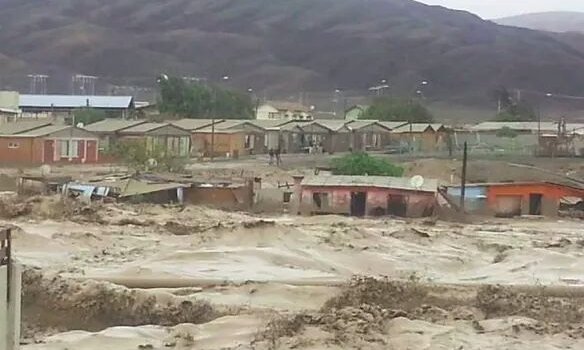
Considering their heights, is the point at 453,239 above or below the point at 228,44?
below

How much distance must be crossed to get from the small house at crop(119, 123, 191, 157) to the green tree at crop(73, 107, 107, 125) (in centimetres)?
1196

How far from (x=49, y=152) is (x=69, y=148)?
1.07m

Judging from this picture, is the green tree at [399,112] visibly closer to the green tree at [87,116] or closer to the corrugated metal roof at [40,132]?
the green tree at [87,116]

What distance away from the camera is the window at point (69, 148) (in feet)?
170

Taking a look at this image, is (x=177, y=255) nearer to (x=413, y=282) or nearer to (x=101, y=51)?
(x=413, y=282)

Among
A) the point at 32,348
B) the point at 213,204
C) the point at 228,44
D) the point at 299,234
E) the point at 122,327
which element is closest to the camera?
the point at 32,348

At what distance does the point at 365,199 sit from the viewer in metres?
34.9

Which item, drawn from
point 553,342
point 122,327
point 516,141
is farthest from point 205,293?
point 516,141

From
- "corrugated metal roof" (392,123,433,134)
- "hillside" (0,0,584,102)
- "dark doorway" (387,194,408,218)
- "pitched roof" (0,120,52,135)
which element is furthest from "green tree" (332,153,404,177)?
"hillside" (0,0,584,102)

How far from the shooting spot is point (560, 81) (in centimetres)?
16800

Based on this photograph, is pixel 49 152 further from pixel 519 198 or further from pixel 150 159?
pixel 519 198

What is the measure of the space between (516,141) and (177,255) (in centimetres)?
5161

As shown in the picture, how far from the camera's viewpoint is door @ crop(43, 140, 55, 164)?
168 ft

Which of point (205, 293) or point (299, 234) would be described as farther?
point (299, 234)
